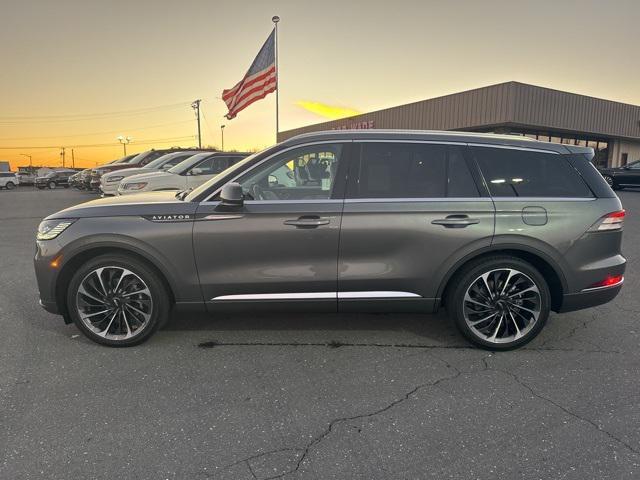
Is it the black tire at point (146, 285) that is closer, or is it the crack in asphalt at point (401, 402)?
the crack in asphalt at point (401, 402)

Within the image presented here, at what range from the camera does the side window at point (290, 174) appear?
3.70 m

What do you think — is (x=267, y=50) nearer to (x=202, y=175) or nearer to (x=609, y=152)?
(x=202, y=175)

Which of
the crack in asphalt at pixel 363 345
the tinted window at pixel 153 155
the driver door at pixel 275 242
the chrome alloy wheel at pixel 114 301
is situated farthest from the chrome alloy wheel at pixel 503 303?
the tinted window at pixel 153 155

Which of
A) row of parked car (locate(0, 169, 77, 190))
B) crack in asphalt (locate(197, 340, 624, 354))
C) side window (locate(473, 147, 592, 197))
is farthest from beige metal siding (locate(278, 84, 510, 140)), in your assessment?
row of parked car (locate(0, 169, 77, 190))

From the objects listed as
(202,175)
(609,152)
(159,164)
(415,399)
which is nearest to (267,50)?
(159,164)

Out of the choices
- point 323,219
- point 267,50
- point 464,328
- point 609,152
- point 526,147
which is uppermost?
point 267,50

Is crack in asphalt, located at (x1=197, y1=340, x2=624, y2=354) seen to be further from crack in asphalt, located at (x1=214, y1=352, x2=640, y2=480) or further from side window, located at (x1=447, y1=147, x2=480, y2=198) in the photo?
side window, located at (x1=447, y1=147, x2=480, y2=198)

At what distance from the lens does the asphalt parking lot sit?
2387 mm

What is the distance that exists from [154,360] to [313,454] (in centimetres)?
170

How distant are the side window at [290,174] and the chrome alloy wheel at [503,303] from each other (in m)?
1.49

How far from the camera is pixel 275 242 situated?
11.6 ft

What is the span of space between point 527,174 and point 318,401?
2521 millimetres

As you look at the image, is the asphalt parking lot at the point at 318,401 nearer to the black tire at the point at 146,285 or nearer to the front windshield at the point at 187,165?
the black tire at the point at 146,285

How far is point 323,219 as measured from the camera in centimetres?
355
